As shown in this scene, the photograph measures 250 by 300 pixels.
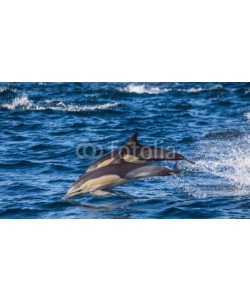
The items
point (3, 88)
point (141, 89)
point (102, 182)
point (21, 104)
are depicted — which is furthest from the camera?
point (141, 89)

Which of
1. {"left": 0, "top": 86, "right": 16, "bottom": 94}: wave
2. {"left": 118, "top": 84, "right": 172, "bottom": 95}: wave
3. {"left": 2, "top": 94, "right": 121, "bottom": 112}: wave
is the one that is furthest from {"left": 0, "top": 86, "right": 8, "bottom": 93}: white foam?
{"left": 118, "top": 84, "right": 172, "bottom": 95}: wave

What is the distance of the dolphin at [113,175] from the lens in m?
8.46

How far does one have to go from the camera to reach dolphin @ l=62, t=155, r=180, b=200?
846 cm

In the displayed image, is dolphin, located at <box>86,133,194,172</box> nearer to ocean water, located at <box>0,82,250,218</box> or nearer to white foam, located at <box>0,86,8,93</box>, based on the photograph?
ocean water, located at <box>0,82,250,218</box>

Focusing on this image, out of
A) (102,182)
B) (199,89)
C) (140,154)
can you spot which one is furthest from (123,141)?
(199,89)

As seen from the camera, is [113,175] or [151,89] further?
[151,89]

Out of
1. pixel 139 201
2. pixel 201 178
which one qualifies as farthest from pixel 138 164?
pixel 201 178

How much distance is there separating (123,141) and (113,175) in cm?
301

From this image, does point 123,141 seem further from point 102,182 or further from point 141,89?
point 141,89

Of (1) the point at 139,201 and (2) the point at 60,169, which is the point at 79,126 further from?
(1) the point at 139,201

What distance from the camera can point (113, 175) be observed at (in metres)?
8.49

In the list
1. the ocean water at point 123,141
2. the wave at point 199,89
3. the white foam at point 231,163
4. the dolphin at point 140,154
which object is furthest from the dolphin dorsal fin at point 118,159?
the wave at point 199,89

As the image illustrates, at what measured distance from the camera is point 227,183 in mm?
9344

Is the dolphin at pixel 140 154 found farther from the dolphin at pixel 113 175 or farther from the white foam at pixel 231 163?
the white foam at pixel 231 163
